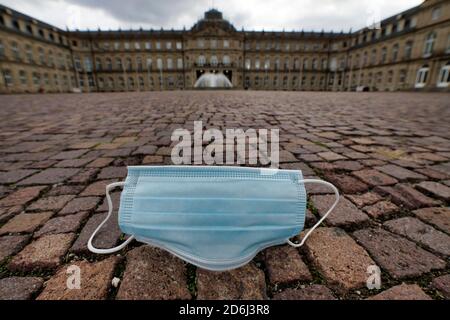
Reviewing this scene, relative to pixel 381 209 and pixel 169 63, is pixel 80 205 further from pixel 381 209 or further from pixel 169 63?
pixel 169 63

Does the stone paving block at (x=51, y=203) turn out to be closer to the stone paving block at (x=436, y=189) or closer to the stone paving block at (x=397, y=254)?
the stone paving block at (x=397, y=254)

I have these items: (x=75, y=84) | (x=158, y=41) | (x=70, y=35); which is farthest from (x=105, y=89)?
(x=158, y=41)

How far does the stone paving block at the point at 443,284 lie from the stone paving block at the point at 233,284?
0.71 meters

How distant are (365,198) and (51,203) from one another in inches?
90.6

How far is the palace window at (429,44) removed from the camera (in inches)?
1022

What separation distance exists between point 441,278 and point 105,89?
61.3 m

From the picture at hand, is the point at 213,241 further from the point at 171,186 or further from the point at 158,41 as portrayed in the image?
the point at 158,41

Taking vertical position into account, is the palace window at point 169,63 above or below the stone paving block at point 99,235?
above

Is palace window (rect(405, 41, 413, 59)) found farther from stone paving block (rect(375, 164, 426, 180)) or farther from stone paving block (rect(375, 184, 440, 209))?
stone paving block (rect(375, 184, 440, 209))

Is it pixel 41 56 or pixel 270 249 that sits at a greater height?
pixel 41 56

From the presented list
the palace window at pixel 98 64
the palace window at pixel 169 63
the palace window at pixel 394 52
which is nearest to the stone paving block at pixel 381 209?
the palace window at pixel 394 52

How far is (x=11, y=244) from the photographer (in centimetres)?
121

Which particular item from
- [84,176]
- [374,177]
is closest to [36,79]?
[84,176]
